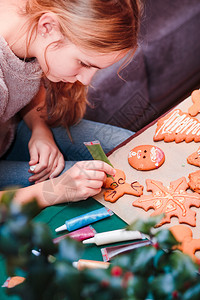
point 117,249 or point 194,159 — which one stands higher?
point 194,159

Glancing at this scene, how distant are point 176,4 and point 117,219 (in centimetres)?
165

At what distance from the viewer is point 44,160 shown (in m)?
1.10

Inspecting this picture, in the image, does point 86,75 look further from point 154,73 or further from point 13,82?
point 154,73

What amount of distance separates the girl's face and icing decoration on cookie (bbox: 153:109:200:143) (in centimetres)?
26

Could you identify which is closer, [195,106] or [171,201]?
[171,201]

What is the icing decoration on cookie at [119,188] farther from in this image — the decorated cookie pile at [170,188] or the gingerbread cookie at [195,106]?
the gingerbread cookie at [195,106]

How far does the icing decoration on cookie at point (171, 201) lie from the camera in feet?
2.67

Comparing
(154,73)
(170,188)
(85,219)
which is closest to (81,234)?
(85,219)

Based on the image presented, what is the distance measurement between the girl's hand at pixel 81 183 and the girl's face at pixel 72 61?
26cm

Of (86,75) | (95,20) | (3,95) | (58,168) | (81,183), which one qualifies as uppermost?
(95,20)

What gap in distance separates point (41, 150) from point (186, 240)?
57 centimetres

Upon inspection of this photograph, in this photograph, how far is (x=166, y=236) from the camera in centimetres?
47

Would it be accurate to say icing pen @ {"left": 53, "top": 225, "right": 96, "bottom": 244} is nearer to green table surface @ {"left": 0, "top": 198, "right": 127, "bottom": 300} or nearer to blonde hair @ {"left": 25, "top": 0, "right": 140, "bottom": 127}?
green table surface @ {"left": 0, "top": 198, "right": 127, "bottom": 300}

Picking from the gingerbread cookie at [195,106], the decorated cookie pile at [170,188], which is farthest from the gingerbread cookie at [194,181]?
the gingerbread cookie at [195,106]
